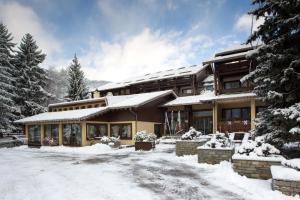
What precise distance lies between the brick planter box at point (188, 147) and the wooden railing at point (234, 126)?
8.61 meters

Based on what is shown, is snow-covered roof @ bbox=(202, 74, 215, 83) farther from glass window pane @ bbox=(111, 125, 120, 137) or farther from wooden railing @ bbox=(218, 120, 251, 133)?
glass window pane @ bbox=(111, 125, 120, 137)

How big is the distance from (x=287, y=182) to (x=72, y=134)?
2075 centimetres

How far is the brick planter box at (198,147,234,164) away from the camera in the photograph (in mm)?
11516

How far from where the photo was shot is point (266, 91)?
995 cm

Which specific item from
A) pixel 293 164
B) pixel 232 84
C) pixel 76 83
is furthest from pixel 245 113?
pixel 76 83

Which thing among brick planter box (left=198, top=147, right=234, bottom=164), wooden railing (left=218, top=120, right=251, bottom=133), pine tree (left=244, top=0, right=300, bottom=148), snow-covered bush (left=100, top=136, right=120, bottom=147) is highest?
pine tree (left=244, top=0, right=300, bottom=148)

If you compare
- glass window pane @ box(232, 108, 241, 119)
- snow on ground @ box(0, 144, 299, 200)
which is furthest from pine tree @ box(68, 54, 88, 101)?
snow on ground @ box(0, 144, 299, 200)

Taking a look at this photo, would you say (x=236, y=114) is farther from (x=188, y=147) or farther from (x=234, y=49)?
(x=188, y=147)

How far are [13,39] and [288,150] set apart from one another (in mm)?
37886

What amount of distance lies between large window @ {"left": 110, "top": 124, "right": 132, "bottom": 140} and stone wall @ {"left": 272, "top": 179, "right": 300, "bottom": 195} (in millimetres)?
18199

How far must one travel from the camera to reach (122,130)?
24969 millimetres

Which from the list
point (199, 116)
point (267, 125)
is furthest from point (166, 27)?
point (267, 125)

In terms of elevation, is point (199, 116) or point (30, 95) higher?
point (30, 95)

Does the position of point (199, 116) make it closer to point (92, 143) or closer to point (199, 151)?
point (92, 143)
